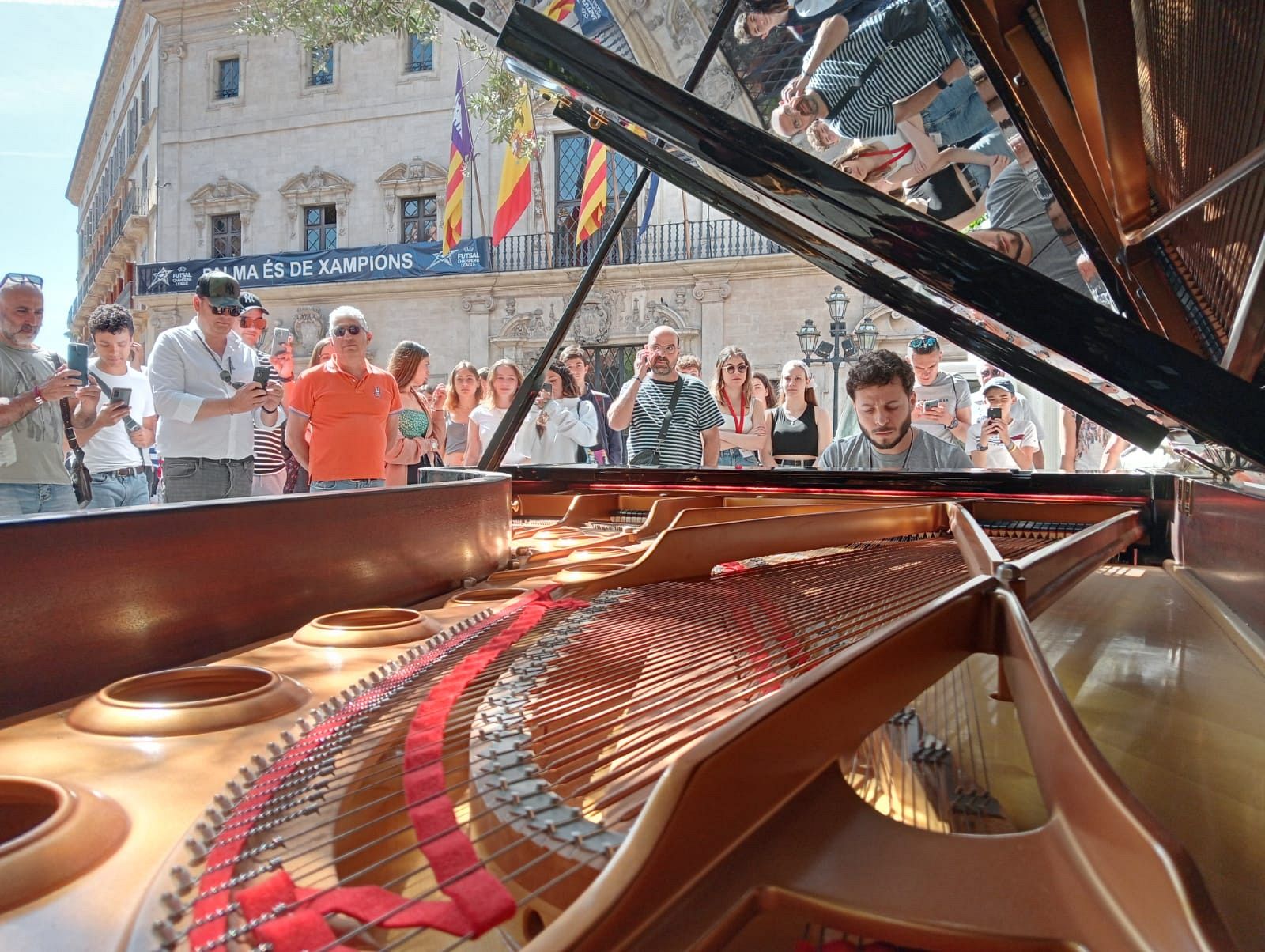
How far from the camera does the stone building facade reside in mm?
17641

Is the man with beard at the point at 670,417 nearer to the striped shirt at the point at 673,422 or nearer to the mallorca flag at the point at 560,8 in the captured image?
the striped shirt at the point at 673,422

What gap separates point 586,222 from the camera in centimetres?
1501

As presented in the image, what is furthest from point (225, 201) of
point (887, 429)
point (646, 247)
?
point (887, 429)

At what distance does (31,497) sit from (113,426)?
2.53 feet

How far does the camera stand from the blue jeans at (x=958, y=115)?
13.2ft

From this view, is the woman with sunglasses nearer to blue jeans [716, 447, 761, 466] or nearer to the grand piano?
blue jeans [716, 447, 761, 466]

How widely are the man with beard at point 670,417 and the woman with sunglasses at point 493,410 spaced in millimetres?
1029

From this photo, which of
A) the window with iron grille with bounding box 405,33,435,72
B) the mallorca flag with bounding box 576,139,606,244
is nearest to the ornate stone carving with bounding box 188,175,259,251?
the window with iron grille with bounding box 405,33,435,72

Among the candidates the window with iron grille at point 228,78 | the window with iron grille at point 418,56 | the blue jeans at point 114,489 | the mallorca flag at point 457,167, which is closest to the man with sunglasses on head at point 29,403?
the blue jeans at point 114,489

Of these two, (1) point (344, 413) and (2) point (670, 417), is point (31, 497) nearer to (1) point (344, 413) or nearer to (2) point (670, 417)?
(1) point (344, 413)

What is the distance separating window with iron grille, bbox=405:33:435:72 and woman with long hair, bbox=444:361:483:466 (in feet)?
56.1

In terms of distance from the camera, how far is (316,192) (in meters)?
21.6

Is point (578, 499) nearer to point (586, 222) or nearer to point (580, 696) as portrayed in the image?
point (580, 696)

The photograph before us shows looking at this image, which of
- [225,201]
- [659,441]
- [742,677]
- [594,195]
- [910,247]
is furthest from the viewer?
[225,201]
